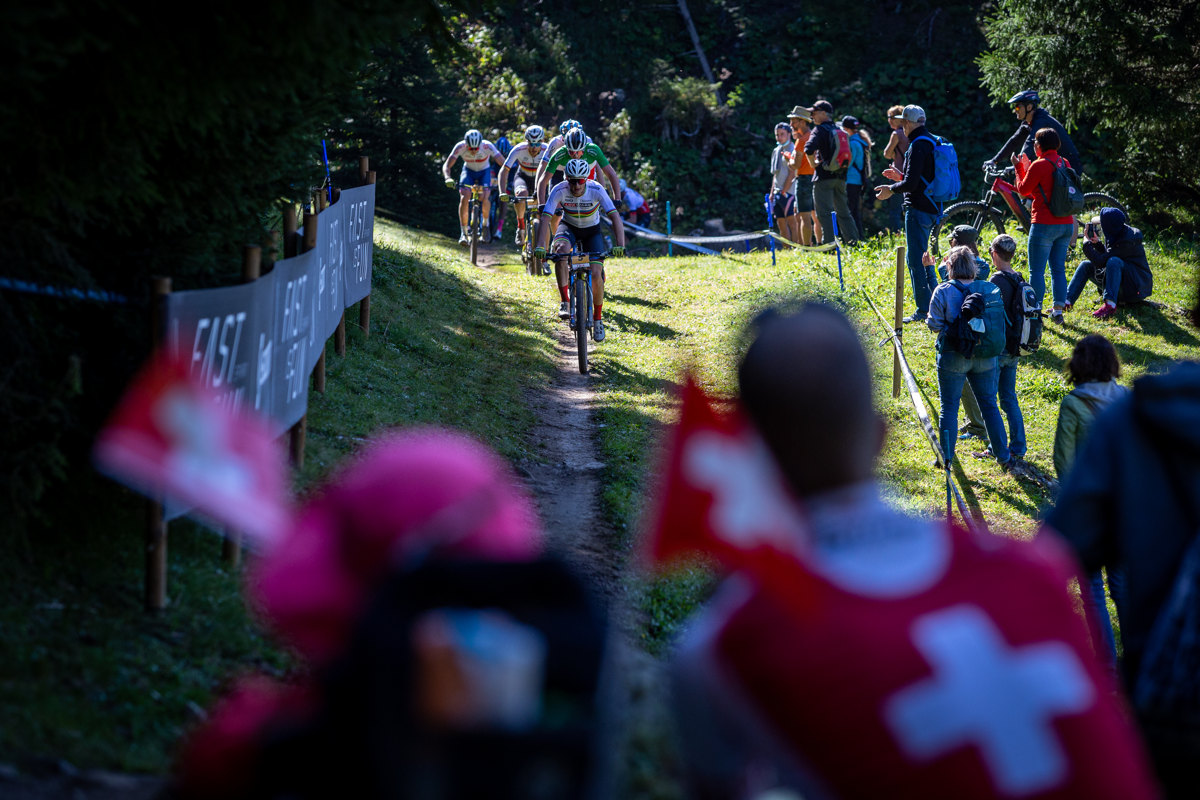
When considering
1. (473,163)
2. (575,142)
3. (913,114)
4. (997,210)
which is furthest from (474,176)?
(913,114)

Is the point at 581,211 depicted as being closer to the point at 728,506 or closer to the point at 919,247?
the point at 919,247

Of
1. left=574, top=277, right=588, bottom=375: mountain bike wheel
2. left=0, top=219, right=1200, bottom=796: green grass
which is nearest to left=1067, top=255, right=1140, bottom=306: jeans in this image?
left=0, top=219, right=1200, bottom=796: green grass

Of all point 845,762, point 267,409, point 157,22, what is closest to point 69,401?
point 267,409

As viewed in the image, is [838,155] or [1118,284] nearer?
[1118,284]

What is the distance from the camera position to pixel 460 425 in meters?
9.48

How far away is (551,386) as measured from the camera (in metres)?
11.9

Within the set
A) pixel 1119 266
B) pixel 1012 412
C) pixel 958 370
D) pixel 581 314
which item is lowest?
pixel 1012 412

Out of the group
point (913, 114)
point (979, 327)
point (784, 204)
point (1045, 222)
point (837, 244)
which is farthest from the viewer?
point (784, 204)

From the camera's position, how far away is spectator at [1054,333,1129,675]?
583cm

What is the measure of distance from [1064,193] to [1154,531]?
10.5 meters

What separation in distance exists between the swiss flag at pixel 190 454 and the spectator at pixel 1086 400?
15.4 ft

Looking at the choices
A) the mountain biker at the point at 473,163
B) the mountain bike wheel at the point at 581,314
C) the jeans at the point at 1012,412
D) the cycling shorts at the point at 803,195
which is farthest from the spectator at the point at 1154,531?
the mountain biker at the point at 473,163

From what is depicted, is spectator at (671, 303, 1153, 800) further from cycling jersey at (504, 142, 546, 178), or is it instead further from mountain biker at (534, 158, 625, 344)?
cycling jersey at (504, 142, 546, 178)

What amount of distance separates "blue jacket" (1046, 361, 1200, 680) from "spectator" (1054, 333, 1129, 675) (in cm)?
313
